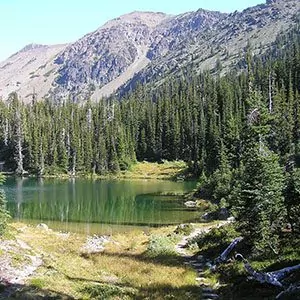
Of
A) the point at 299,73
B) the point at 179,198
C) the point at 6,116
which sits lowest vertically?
the point at 179,198

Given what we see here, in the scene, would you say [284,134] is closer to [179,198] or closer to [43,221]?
[179,198]

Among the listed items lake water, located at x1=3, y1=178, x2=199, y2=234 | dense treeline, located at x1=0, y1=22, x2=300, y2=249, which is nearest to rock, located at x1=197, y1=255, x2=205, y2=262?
lake water, located at x1=3, y1=178, x2=199, y2=234

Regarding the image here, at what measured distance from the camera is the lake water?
205ft

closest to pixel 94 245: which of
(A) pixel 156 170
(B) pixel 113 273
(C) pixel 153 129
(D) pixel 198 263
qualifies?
(D) pixel 198 263

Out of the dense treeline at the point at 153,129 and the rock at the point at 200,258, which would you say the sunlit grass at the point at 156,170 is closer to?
the dense treeline at the point at 153,129

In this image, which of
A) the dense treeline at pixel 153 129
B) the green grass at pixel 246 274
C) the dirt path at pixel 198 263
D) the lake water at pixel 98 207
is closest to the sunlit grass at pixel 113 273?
the dirt path at pixel 198 263

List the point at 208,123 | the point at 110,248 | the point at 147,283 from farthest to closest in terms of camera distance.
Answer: the point at 208,123 → the point at 110,248 → the point at 147,283

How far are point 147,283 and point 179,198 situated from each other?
205 ft

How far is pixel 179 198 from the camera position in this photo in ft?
291

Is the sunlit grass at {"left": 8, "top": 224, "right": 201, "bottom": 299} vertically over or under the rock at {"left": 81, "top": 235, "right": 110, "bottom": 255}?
over

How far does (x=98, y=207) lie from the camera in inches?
3051

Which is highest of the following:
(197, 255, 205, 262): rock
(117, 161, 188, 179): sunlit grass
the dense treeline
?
the dense treeline

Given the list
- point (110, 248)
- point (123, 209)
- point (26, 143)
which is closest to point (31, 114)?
point (26, 143)

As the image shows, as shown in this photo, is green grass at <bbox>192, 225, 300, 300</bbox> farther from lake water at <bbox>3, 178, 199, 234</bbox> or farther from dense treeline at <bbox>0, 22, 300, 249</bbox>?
dense treeline at <bbox>0, 22, 300, 249</bbox>
